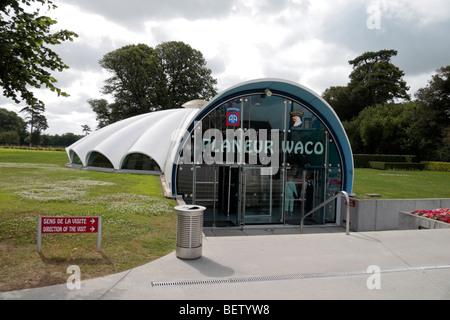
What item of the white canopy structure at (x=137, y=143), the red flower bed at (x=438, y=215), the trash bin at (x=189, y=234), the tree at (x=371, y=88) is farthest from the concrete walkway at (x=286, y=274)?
the tree at (x=371, y=88)

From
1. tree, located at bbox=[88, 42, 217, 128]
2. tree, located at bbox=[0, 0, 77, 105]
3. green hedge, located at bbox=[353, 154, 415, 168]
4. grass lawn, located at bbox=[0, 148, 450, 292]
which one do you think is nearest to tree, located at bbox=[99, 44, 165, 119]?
tree, located at bbox=[88, 42, 217, 128]

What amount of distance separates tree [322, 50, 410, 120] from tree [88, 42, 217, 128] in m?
22.6

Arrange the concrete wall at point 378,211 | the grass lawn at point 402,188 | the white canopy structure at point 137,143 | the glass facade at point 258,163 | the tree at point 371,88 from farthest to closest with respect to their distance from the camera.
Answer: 1. the tree at point 371,88
2. the white canopy structure at point 137,143
3. the grass lawn at point 402,188
4. the concrete wall at point 378,211
5. the glass facade at point 258,163

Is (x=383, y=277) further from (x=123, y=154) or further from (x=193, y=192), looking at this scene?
(x=123, y=154)

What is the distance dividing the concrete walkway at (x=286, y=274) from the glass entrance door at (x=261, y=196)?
14.3ft

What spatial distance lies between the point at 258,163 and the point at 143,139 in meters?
11.9

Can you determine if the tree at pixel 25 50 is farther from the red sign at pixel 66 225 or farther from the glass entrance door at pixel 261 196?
the glass entrance door at pixel 261 196

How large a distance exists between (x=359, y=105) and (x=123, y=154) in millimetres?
44514

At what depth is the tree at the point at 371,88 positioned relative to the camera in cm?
5369

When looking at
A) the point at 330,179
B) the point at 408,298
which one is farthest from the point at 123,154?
the point at 408,298

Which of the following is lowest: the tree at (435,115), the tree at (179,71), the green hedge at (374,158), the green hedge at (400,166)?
the green hedge at (400,166)

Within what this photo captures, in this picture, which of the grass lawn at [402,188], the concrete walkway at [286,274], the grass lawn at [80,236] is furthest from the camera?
the grass lawn at [402,188]

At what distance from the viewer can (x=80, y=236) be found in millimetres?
6707

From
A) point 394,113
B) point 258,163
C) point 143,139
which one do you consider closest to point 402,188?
point 258,163
